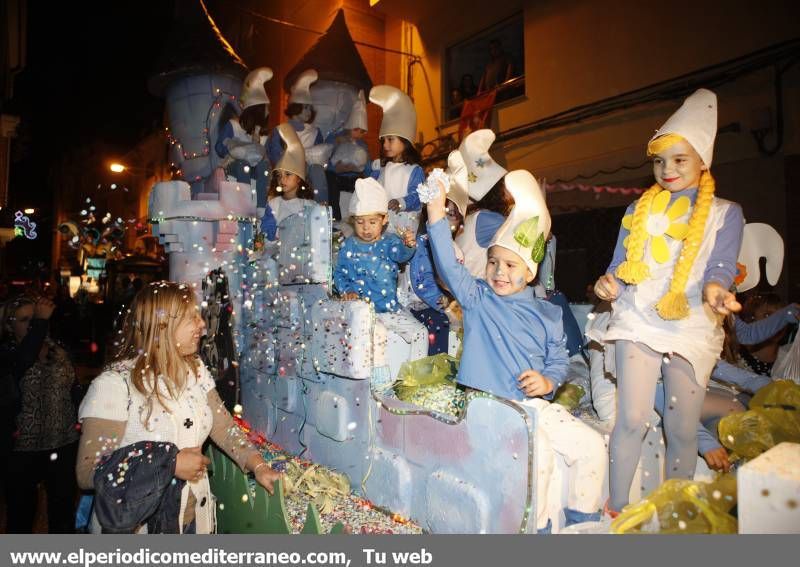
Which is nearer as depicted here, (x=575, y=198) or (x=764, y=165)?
(x=764, y=165)

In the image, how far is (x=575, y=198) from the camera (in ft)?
30.2

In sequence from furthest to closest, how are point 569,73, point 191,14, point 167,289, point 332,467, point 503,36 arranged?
point 503,36 < point 569,73 < point 191,14 < point 332,467 < point 167,289

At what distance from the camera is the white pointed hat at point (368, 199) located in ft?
13.1

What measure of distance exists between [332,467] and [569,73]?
8.34 metres

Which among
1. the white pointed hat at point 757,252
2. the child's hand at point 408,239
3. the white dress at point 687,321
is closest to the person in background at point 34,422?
the child's hand at point 408,239

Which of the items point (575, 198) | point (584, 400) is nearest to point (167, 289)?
point (584, 400)

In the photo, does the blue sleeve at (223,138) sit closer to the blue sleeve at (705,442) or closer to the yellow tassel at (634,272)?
the yellow tassel at (634,272)

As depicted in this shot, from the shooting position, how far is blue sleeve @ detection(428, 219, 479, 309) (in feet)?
8.76

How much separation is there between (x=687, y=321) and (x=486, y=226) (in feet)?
5.63

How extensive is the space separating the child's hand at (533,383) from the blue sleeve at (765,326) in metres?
1.81

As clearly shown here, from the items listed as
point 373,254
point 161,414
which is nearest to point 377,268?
point 373,254

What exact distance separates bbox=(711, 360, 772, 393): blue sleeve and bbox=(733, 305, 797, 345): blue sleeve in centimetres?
47

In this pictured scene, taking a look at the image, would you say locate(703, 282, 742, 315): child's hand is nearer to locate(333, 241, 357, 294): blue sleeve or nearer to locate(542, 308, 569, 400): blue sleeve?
locate(542, 308, 569, 400): blue sleeve

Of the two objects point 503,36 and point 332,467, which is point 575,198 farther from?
point 332,467
